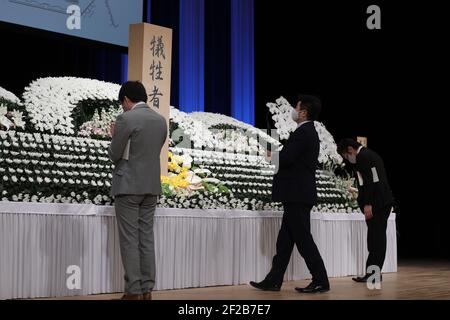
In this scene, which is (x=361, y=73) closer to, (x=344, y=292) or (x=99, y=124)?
(x=99, y=124)

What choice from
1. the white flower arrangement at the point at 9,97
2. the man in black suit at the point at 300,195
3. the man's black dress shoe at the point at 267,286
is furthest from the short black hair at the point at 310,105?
the white flower arrangement at the point at 9,97

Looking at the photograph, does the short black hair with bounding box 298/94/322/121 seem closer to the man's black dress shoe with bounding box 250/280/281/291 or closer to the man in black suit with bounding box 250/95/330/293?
the man in black suit with bounding box 250/95/330/293

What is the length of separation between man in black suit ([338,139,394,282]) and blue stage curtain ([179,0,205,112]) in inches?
184

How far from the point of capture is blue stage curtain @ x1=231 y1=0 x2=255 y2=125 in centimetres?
1114

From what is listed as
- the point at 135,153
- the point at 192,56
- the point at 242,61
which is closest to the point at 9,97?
the point at 135,153

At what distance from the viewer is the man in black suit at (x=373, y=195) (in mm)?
6023

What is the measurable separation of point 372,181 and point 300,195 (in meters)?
1.15

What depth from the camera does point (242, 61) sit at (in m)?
11.3

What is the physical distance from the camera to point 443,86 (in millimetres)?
10758

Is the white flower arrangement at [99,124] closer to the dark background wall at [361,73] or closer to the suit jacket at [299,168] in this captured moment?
the suit jacket at [299,168]

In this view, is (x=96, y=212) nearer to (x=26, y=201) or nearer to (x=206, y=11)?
(x=26, y=201)

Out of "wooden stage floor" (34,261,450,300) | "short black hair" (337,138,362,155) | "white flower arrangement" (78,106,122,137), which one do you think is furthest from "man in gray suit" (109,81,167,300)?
"short black hair" (337,138,362,155)

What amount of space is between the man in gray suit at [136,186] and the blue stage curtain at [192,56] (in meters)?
6.14

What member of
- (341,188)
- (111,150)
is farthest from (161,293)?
(341,188)
